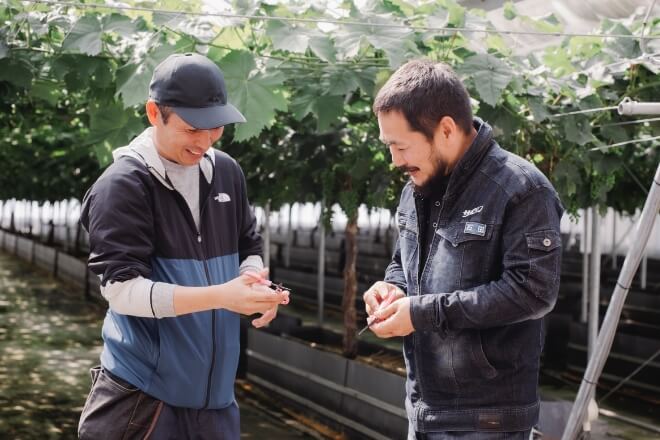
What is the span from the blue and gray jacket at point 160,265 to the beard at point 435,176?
1.80 feet

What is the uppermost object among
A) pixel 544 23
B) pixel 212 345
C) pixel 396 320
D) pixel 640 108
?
pixel 544 23

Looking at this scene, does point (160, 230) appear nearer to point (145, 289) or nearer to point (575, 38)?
point (145, 289)

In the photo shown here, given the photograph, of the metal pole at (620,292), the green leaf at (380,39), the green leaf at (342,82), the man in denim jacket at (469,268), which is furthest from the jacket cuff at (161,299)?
the green leaf at (342,82)

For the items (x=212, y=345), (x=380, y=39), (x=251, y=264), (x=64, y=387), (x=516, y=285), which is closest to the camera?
(x=516, y=285)

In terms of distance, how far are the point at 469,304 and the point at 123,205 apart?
820mm

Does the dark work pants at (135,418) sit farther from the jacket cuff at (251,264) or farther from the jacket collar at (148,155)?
the jacket collar at (148,155)

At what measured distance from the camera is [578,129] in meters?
4.25

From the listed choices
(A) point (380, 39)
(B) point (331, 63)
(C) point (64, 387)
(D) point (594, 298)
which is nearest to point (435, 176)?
(A) point (380, 39)

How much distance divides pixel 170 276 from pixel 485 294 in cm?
78

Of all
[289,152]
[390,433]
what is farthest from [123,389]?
[289,152]

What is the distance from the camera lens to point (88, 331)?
11711 mm

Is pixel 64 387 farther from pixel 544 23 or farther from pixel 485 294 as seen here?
pixel 485 294

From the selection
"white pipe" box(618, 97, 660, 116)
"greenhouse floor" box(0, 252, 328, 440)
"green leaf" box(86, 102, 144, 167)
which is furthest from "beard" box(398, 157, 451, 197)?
"greenhouse floor" box(0, 252, 328, 440)

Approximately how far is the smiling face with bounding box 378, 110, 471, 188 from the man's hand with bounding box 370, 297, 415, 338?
0.94ft
